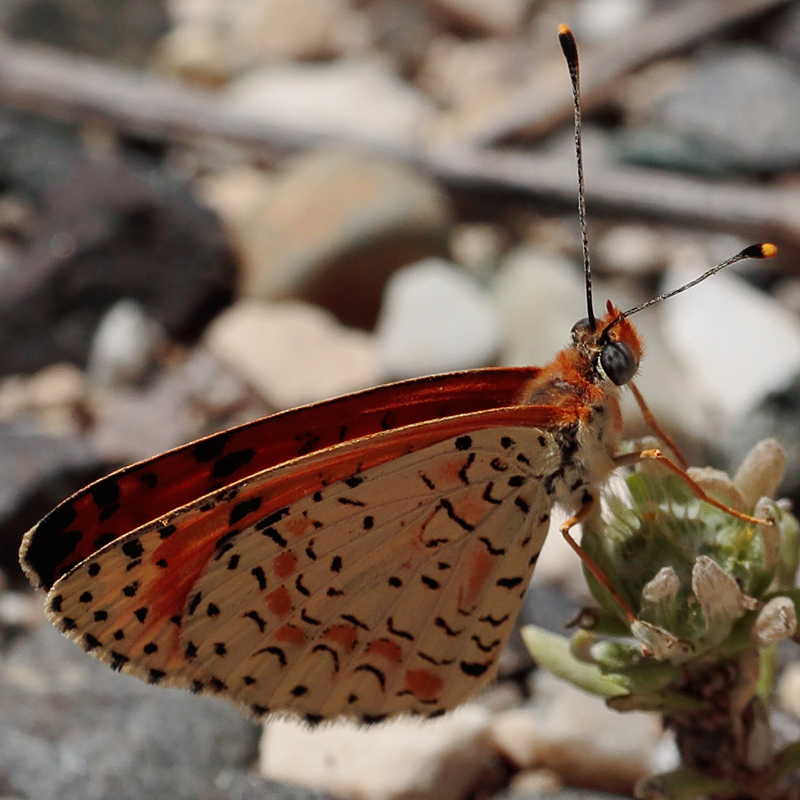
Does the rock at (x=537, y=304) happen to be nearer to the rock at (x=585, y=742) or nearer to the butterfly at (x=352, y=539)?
the rock at (x=585, y=742)

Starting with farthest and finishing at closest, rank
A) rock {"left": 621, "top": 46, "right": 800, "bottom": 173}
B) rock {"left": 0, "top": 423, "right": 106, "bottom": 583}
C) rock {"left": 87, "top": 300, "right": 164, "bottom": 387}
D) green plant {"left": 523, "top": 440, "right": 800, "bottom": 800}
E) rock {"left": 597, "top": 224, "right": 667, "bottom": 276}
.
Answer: rock {"left": 621, "top": 46, "right": 800, "bottom": 173}
rock {"left": 597, "top": 224, "right": 667, "bottom": 276}
rock {"left": 87, "top": 300, "right": 164, "bottom": 387}
rock {"left": 0, "top": 423, "right": 106, "bottom": 583}
green plant {"left": 523, "top": 440, "right": 800, "bottom": 800}

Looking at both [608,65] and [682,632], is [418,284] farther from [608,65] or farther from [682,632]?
[682,632]

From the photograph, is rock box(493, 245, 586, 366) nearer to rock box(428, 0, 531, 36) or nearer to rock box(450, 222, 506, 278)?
rock box(450, 222, 506, 278)

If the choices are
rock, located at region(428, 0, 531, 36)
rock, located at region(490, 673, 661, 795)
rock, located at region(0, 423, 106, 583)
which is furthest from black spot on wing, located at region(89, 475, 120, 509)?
rock, located at region(428, 0, 531, 36)

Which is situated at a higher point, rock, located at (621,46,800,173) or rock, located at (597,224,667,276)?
rock, located at (621,46,800,173)

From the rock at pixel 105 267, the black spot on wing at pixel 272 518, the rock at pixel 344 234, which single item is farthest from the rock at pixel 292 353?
the black spot on wing at pixel 272 518

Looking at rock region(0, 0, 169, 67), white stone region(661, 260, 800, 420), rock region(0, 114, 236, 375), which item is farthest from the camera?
rock region(0, 0, 169, 67)

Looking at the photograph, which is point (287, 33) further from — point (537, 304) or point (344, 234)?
point (537, 304)
